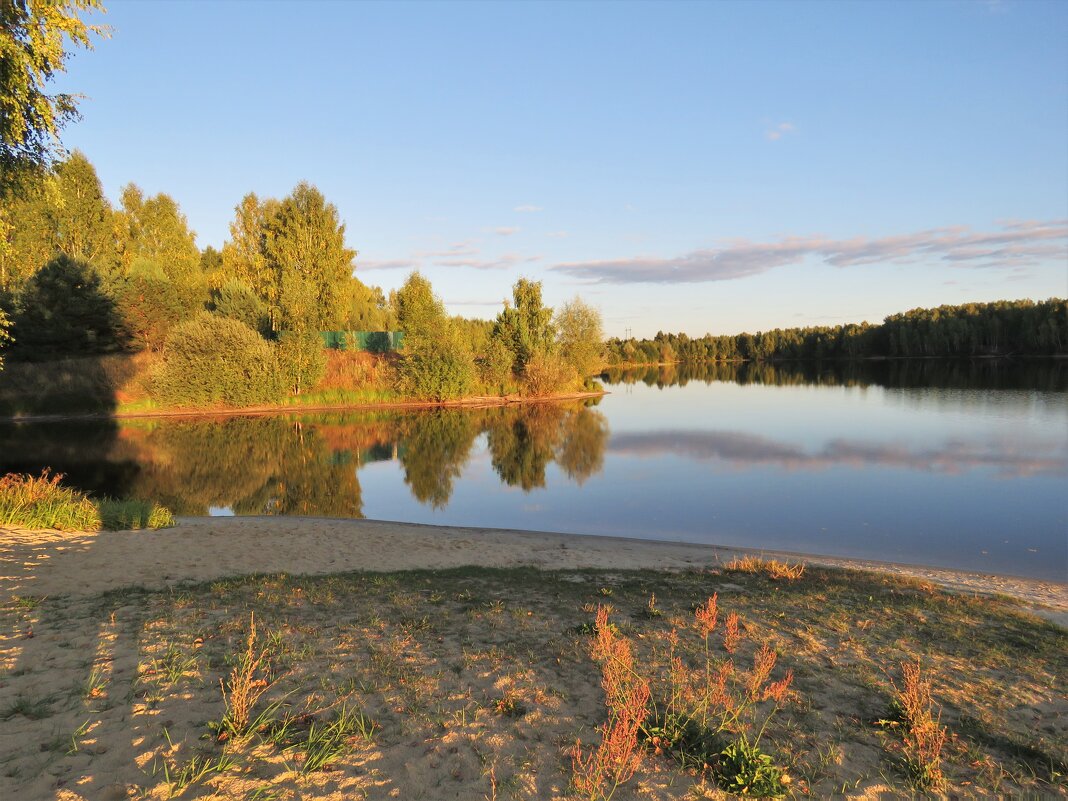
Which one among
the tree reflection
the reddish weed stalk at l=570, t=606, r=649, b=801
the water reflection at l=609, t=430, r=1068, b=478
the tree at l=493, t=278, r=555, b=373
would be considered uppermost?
the tree at l=493, t=278, r=555, b=373

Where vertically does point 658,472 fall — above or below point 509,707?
below

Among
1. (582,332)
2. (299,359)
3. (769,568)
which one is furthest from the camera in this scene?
(582,332)

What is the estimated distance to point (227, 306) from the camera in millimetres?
50531

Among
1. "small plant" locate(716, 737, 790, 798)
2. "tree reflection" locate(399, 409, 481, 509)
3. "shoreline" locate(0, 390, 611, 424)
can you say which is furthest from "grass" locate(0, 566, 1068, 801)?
"shoreline" locate(0, 390, 611, 424)

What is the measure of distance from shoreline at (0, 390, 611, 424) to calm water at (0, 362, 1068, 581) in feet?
11.6

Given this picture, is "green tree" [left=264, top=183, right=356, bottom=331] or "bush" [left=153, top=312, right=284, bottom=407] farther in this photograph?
"green tree" [left=264, top=183, right=356, bottom=331]

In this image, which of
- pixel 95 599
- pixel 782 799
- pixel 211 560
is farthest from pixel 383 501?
pixel 782 799

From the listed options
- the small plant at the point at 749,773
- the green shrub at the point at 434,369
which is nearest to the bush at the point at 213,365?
the green shrub at the point at 434,369

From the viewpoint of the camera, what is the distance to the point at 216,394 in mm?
46781

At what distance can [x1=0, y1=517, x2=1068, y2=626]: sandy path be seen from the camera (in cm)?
937

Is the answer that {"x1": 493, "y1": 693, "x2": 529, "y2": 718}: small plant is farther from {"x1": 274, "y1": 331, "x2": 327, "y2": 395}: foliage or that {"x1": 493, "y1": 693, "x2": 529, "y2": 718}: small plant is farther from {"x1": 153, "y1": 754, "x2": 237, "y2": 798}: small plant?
{"x1": 274, "y1": 331, "x2": 327, "y2": 395}: foliage

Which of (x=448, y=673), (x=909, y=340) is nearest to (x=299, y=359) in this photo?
(x=448, y=673)

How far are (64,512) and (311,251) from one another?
4462cm

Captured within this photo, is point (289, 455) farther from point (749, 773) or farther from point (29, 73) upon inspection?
point (749, 773)
